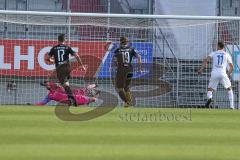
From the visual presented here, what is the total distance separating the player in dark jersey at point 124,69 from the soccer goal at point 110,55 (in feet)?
4.56

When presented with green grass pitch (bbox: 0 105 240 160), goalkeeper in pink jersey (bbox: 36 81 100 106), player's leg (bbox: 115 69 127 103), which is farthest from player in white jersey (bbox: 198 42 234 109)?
green grass pitch (bbox: 0 105 240 160)

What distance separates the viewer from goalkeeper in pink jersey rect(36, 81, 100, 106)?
64.8 feet

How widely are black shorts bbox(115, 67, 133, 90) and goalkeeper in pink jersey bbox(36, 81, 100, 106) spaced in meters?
1.58

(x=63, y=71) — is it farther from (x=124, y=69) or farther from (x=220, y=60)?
(x=220, y=60)

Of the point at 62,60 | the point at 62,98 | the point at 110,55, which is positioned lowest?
the point at 62,98

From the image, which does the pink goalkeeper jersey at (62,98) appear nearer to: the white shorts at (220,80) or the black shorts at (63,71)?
the black shorts at (63,71)

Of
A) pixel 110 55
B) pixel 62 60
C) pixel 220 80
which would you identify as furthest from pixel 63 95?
pixel 220 80

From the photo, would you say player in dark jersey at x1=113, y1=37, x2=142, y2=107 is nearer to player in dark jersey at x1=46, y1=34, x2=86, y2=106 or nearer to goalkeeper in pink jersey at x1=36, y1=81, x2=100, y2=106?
player in dark jersey at x1=46, y1=34, x2=86, y2=106

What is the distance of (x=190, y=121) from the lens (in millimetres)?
13430

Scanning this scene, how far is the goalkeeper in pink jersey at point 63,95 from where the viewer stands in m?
19.8

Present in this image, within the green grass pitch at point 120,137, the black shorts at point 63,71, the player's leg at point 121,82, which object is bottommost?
the green grass pitch at point 120,137

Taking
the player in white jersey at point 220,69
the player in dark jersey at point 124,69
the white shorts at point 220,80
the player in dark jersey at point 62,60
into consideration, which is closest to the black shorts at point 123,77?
the player in dark jersey at point 124,69

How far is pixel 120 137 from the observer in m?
10.2

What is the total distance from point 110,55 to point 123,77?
243 cm
